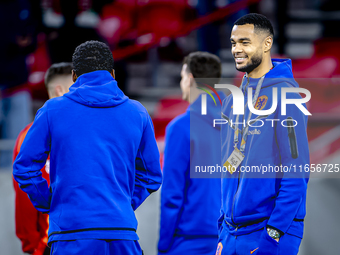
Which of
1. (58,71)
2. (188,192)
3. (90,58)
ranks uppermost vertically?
(90,58)

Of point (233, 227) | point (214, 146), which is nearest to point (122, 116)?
point (233, 227)

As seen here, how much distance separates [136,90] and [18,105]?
2.38 metres

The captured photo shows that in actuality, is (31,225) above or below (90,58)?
below

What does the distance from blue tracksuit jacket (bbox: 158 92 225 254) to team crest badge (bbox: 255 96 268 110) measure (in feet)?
2.68

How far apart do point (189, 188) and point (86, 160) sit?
1097 millimetres

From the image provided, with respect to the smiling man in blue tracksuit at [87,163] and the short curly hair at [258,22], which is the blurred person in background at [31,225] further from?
the short curly hair at [258,22]

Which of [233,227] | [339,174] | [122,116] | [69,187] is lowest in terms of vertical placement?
[339,174]

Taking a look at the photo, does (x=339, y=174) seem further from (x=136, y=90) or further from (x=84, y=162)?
(x=136, y=90)

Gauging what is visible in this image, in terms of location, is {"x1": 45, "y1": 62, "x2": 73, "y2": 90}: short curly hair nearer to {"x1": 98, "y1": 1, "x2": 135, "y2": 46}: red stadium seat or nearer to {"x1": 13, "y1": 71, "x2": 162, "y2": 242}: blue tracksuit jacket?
{"x1": 13, "y1": 71, "x2": 162, "y2": 242}: blue tracksuit jacket

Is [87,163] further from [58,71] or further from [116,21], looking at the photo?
[116,21]

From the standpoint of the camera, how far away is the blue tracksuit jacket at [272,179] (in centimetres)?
200

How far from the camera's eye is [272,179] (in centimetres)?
208

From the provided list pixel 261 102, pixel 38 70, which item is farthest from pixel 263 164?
pixel 38 70

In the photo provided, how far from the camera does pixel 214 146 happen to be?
9.67ft
